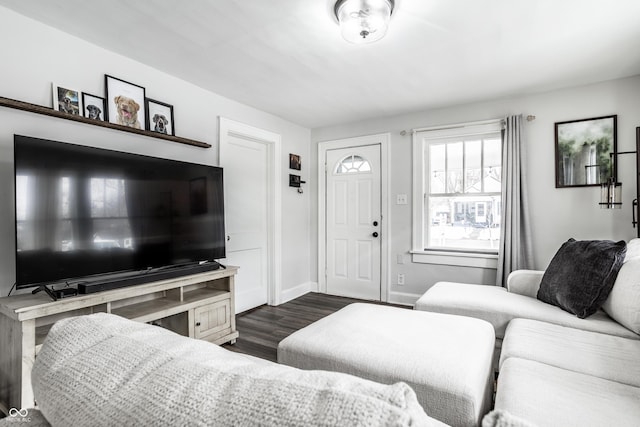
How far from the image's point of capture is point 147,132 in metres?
2.58

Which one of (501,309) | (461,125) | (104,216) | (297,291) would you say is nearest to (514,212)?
(461,125)

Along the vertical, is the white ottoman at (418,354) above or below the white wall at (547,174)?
below

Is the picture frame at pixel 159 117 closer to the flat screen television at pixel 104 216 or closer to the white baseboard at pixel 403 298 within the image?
the flat screen television at pixel 104 216

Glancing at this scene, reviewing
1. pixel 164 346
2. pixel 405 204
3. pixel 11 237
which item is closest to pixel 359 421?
pixel 164 346

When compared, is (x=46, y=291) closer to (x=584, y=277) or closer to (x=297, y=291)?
(x=297, y=291)

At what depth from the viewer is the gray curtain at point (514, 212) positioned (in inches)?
129

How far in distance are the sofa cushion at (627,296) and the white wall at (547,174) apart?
1.29 metres

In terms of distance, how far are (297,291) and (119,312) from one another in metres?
2.48

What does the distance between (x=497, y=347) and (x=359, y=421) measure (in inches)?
86.3

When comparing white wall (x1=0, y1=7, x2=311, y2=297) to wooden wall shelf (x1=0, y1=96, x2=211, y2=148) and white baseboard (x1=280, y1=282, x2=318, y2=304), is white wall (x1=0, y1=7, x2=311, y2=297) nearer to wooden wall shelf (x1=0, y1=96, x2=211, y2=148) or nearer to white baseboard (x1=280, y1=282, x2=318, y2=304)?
wooden wall shelf (x1=0, y1=96, x2=211, y2=148)

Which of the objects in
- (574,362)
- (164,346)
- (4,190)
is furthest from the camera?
(4,190)

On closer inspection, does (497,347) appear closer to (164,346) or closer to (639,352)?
(639,352)

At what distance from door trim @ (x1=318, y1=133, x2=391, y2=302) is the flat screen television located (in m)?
1.99

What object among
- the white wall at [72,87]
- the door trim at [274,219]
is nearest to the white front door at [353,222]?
the door trim at [274,219]
